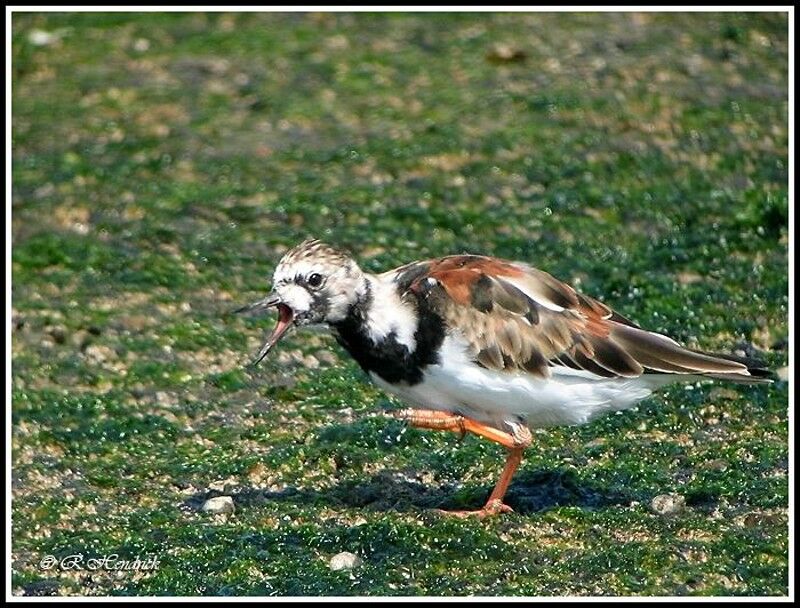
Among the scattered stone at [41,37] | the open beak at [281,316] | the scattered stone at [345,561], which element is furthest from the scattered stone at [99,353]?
the scattered stone at [41,37]

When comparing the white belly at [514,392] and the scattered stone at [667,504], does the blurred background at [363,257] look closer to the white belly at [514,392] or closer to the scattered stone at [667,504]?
the scattered stone at [667,504]

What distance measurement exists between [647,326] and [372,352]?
222 centimetres

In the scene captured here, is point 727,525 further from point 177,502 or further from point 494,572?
point 177,502

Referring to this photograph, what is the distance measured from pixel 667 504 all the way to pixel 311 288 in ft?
5.72

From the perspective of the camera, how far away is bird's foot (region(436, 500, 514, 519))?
5754 millimetres

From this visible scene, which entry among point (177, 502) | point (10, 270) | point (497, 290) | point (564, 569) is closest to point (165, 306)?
point (10, 270)

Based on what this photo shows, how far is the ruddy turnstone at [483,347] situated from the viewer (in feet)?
18.5

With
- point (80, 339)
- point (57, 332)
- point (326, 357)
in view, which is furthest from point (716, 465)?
point (57, 332)

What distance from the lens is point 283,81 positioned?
10.3 meters

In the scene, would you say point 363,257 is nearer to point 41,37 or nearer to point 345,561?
point 345,561

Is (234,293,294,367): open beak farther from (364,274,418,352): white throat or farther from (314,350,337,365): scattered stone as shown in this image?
(314,350,337,365): scattered stone

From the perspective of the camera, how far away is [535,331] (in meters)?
5.71

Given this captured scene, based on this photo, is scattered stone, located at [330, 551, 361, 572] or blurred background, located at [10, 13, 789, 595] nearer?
scattered stone, located at [330, 551, 361, 572]

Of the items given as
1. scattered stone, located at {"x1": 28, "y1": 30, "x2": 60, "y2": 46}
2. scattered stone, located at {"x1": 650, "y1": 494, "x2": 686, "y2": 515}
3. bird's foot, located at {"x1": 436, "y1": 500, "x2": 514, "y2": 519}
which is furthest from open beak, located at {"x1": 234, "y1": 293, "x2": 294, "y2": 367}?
scattered stone, located at {"x1": 28, "y1": 30, "x2": 60, "y2": 46}
